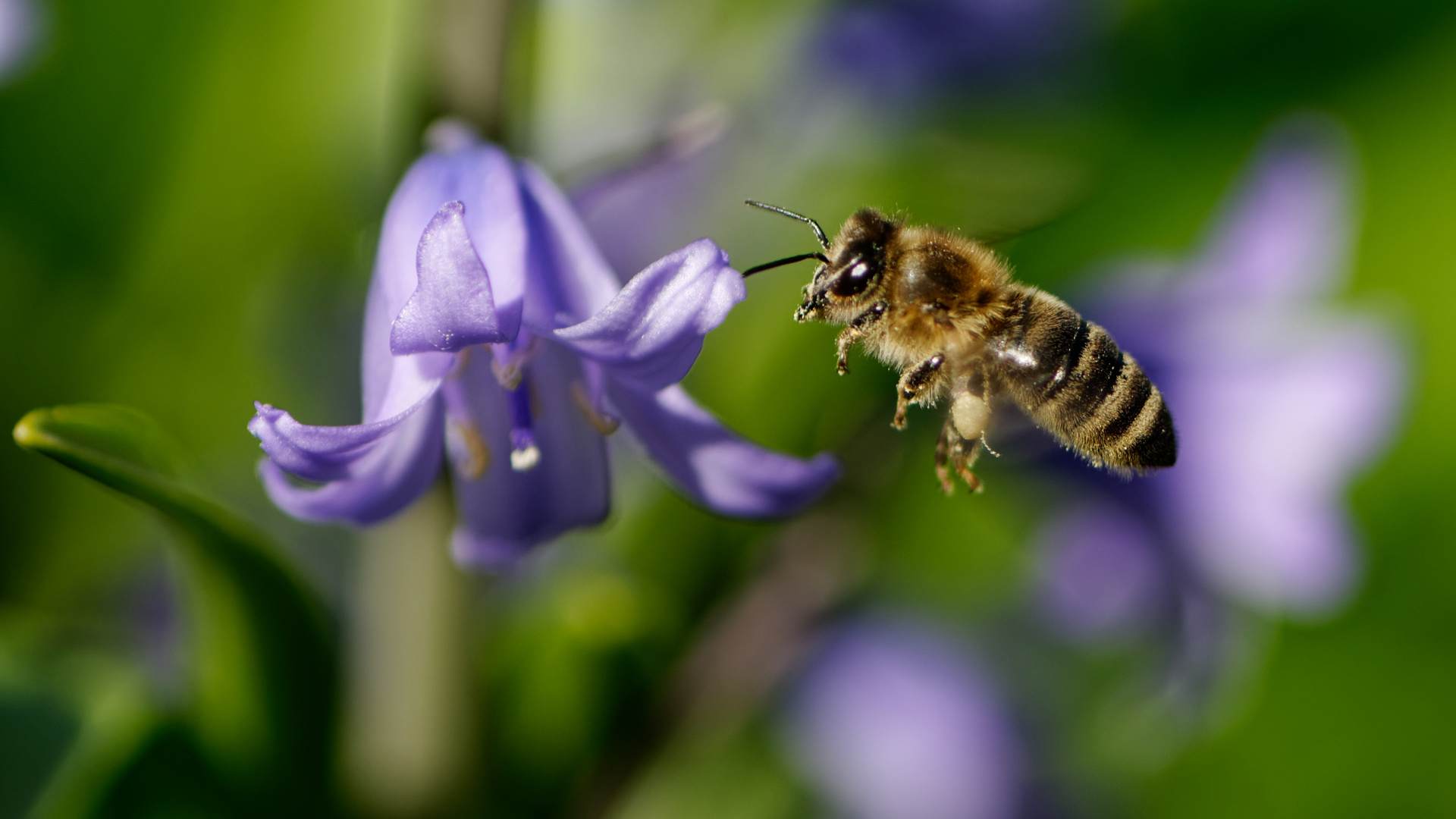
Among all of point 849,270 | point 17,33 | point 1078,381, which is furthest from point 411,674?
point 17,33

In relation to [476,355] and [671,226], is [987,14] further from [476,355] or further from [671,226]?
[476,355]

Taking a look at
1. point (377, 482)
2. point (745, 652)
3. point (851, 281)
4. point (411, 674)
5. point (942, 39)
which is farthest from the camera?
point (942, 39)

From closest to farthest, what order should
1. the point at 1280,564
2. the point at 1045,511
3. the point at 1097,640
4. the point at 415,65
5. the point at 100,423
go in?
the point at 100,423
the point at 415,65
the point at 1280,564
the point at 1045,511
the point at 1097,640

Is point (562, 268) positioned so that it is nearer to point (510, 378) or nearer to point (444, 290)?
point (510, 378)

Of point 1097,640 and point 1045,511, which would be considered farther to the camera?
point 1097,640

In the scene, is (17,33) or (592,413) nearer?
(592,413)

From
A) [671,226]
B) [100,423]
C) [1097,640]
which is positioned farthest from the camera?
[1097,640]

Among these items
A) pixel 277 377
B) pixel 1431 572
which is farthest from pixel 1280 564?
pixel 277 377
